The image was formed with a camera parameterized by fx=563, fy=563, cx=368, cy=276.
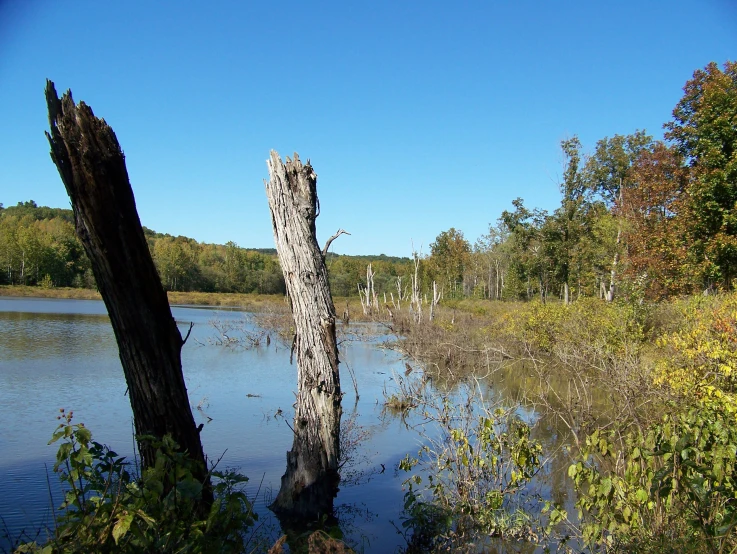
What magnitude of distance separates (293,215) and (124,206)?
3.52 meters

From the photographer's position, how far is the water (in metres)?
6.91

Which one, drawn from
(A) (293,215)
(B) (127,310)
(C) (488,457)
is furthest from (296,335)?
(B) (127,310)

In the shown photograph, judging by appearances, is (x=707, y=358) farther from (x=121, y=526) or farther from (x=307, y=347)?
(x=121, y=526)

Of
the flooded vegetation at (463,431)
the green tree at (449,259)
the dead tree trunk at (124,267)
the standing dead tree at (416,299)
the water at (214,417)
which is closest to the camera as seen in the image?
the dead tree trunk at (124,267)

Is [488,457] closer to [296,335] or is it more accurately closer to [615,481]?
[615,481]

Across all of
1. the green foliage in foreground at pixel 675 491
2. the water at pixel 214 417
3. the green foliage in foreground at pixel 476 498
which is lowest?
the water at pixel 214 417

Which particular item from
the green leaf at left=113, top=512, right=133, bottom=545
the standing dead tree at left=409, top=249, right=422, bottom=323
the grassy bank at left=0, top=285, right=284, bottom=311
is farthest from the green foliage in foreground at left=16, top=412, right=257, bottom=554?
the grassy bank at left=0, top=285, right=284, bottom=311

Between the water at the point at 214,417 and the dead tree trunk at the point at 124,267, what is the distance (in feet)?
2.90

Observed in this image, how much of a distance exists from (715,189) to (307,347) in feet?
54.6

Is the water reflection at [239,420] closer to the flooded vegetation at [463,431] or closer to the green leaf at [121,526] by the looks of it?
the flooded vegetation at [463,431]

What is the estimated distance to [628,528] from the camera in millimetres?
4242

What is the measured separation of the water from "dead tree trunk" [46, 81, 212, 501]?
884mm

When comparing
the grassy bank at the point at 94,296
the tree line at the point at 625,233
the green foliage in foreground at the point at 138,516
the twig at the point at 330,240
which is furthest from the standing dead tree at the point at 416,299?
the green foliage in foreground at the point at 138,516

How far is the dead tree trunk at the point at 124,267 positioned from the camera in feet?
9.75
